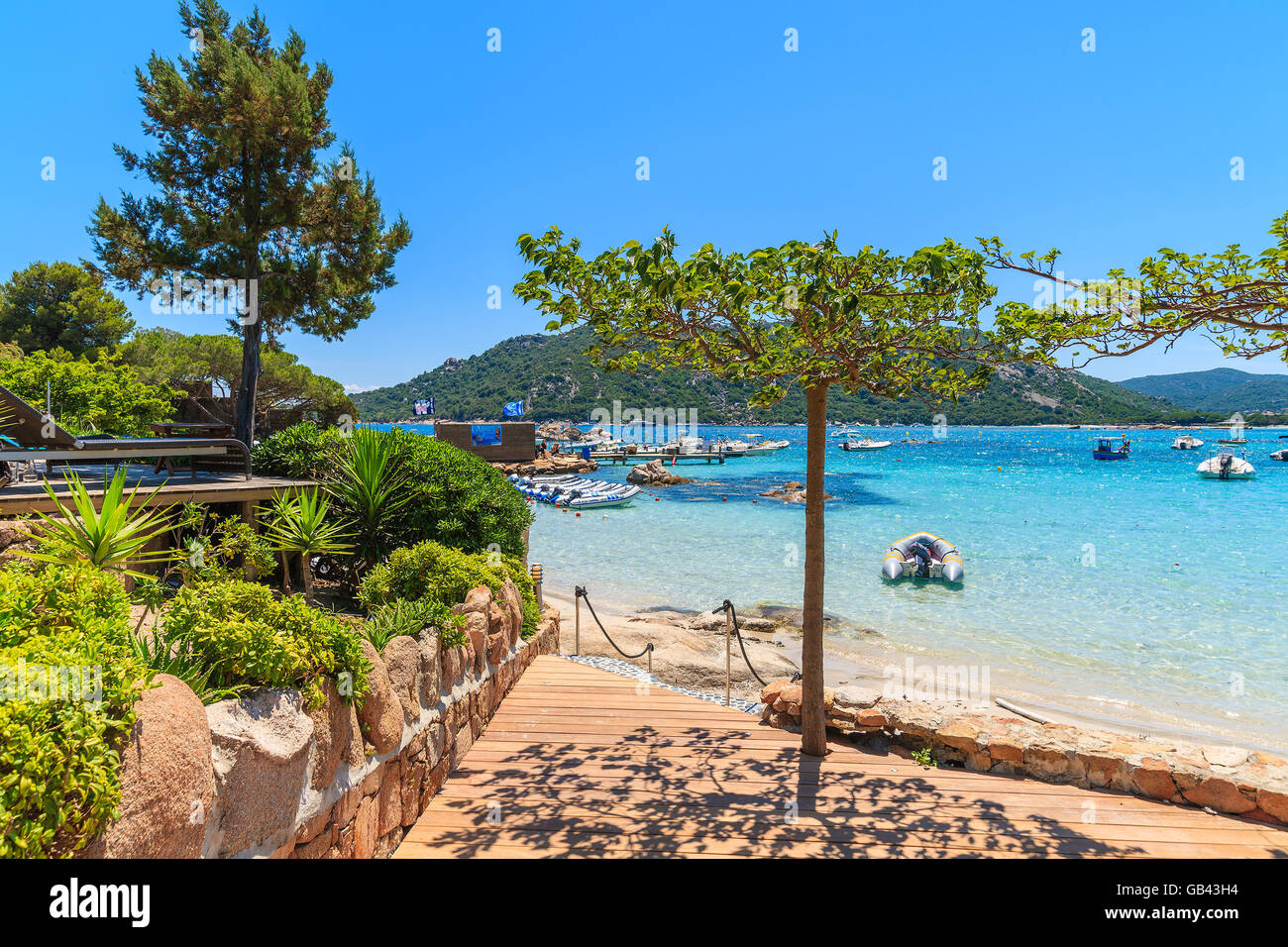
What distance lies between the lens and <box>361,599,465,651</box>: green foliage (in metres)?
4.63

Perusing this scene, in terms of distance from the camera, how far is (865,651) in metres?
13.2

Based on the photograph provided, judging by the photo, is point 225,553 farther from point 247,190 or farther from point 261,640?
point 247,190

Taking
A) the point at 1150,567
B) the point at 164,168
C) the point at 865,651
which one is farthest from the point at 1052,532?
the point at 164,168

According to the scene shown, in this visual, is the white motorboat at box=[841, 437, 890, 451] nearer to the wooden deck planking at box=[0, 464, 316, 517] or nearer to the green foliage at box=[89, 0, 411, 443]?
the green foliage at box=[89, 0, 411, 443]

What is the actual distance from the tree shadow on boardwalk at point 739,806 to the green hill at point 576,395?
9018cm

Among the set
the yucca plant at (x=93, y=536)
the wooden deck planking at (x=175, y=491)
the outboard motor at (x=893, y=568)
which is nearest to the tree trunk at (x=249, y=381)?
the wooden deck planking at (x=175, y=491)

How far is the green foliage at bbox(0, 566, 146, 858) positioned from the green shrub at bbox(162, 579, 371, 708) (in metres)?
0.54

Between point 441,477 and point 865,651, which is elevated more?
point 441,477

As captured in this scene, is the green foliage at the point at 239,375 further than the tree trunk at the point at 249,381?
Yes

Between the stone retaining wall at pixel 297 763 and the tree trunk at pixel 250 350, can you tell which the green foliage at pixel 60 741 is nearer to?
the stone retaining wall at pixel 297 763

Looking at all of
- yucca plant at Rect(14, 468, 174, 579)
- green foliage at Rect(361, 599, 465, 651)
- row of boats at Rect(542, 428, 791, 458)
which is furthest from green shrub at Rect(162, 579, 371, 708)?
row of boats at Rect(542, 428, 791, 458)

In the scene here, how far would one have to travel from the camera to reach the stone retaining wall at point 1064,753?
448 cm
